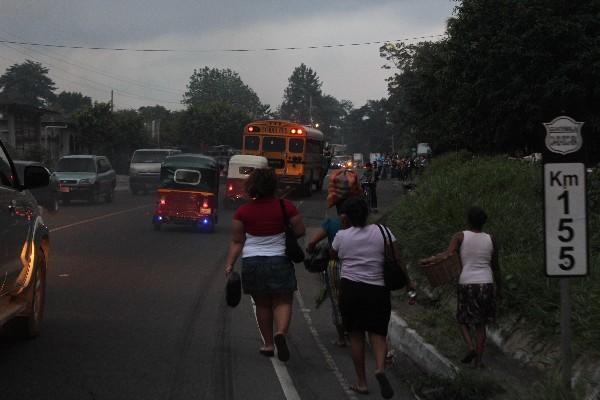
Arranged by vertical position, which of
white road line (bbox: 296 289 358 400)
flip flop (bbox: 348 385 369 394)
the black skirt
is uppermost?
the black skirt

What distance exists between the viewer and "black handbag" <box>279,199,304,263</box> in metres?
7.86

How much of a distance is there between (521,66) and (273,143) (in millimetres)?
16780

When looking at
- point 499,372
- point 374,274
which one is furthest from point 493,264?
point 374,274

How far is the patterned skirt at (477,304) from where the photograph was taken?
299 inches

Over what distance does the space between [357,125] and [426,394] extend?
159 meters

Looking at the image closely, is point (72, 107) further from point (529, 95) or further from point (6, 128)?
point (529, 95)

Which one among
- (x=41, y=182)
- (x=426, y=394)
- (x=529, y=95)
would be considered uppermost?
(x=529, y=95)

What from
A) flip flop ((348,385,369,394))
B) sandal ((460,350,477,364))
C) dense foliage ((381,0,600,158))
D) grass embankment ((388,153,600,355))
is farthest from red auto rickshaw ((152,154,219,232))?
flip flop ((348,385,369,394))

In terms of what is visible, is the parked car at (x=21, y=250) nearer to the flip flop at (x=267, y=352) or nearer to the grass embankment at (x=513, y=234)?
the flip flop at (x=267, y=352)

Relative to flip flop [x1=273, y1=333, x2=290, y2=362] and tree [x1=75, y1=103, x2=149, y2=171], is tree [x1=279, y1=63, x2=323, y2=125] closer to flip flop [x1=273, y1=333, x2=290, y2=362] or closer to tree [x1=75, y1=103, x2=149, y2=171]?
tree [x1=75, y1=103, x2=149, y2=171]

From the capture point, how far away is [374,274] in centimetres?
689

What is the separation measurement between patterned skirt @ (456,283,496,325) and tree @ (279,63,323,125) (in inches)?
6093

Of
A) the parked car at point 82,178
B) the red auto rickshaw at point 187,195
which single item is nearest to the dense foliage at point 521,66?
the red auto rickshaw at point 187,195

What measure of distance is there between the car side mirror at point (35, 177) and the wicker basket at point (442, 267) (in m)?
3.62
